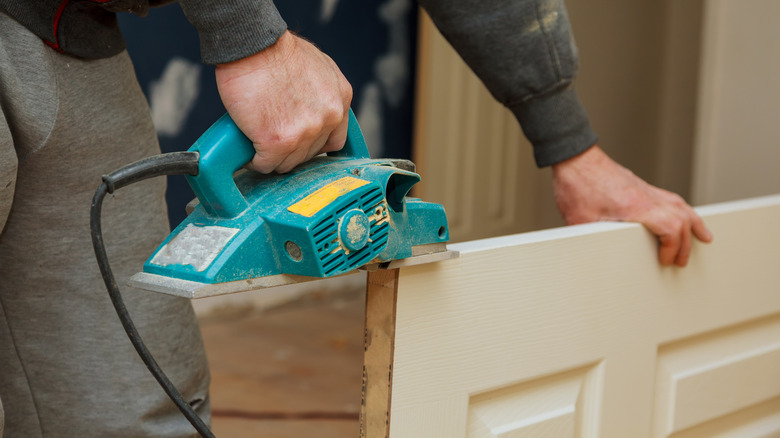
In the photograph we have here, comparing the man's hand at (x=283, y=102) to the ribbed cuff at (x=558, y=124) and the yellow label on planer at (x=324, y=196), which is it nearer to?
the yellow label on planer at (x=324, y=196)

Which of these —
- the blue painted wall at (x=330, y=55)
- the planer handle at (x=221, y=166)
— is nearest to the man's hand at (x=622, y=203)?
the planer handle at (x=221, y=166)

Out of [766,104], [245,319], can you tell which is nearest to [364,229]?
[766,104]

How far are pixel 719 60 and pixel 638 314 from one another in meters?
0.59

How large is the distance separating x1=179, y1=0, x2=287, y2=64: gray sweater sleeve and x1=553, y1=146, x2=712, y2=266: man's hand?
0.45 metres

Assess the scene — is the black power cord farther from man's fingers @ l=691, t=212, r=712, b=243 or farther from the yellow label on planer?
man's fingers @ l=691, t=212, r=712, b=243

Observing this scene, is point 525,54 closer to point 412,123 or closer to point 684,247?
point 684,247

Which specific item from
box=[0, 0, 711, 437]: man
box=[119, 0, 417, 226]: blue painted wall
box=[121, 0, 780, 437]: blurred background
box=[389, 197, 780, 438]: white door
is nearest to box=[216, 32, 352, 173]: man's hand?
box=[0, 0, 711, 437]: man

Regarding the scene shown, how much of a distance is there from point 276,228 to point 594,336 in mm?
376

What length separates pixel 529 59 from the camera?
97 centimetres

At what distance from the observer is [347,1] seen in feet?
8.80

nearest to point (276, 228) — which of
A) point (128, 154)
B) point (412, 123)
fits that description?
point (128, 154)

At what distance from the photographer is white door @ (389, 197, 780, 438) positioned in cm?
69

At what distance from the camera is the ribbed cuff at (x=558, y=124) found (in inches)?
39.2

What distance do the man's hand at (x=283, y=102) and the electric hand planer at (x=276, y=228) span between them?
0.05 ft
